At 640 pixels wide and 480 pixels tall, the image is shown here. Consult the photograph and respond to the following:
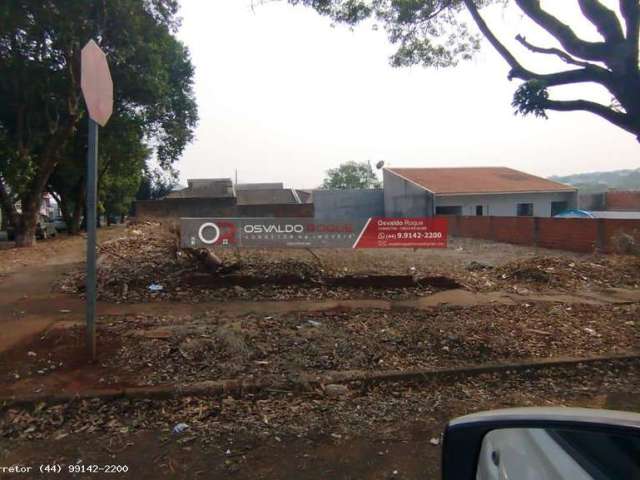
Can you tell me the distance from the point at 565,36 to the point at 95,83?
588 centimetres

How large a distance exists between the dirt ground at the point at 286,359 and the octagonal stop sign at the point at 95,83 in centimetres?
245

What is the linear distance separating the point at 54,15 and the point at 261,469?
634 inches

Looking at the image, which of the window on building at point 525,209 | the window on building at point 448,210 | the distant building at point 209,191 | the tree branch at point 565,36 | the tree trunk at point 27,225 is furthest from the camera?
the distant building at point 209,191

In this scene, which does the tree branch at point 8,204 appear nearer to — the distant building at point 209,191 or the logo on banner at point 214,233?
the logo on banner at point 214,233

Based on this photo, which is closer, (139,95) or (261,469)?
(261,469)

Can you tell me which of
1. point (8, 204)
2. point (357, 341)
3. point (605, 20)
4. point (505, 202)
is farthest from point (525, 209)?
point (357, 341)

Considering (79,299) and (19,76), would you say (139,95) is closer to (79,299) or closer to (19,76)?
(19,76)

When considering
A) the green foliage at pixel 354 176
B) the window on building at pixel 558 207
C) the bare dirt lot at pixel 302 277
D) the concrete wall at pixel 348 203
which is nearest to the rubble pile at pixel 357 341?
the bare dirt lot at pixel 302 277

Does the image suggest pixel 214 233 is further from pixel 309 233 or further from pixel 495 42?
pixel 495 42

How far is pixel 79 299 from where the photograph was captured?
7.19 meters

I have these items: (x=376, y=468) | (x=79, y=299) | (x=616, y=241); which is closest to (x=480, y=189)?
(x=616, y=241)

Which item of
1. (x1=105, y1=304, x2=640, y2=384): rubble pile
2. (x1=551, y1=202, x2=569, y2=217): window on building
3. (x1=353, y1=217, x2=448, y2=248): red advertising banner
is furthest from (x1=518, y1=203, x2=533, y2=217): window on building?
(x1=105, y1=304, x2=640, y2=384): rubble pile

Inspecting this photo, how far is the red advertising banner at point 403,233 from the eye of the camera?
8.67 meters

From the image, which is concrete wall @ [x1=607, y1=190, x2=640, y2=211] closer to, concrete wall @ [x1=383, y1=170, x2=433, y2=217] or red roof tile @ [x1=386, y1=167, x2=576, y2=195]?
red roof tile @ [x1=386, y1=167, x2=576, y2=195]
